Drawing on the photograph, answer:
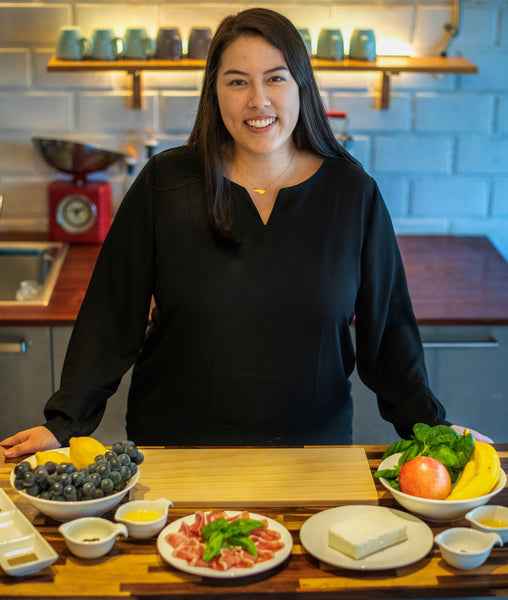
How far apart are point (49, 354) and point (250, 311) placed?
1.06m

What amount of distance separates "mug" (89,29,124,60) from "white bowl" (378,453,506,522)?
205 cm

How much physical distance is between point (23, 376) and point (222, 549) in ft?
5.00

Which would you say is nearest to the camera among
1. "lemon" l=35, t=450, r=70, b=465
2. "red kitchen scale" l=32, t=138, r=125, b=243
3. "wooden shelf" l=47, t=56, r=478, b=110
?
"lemon" l=35, t=450, r=70, b=465

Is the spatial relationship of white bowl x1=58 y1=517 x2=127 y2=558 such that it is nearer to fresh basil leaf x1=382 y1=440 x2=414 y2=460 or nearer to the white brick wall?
fresh basil leaf x1=382 y1=440 x2=414 y2=460

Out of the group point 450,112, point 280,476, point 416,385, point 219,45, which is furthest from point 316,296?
point 450,112

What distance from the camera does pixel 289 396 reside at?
1721 mm

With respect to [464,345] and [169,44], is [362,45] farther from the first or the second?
[464,345]

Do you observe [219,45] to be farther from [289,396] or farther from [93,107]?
[93,107]

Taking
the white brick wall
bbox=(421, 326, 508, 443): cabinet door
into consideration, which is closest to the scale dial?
the white brick wall

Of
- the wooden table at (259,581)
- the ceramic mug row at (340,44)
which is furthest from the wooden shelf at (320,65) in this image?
the wooden table at (259,581)

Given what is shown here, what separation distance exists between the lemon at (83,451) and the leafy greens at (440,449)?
449 mm

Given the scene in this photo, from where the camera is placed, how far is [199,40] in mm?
2871

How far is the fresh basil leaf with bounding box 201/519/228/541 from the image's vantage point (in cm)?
119

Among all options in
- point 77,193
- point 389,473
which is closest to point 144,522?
point 389,473
